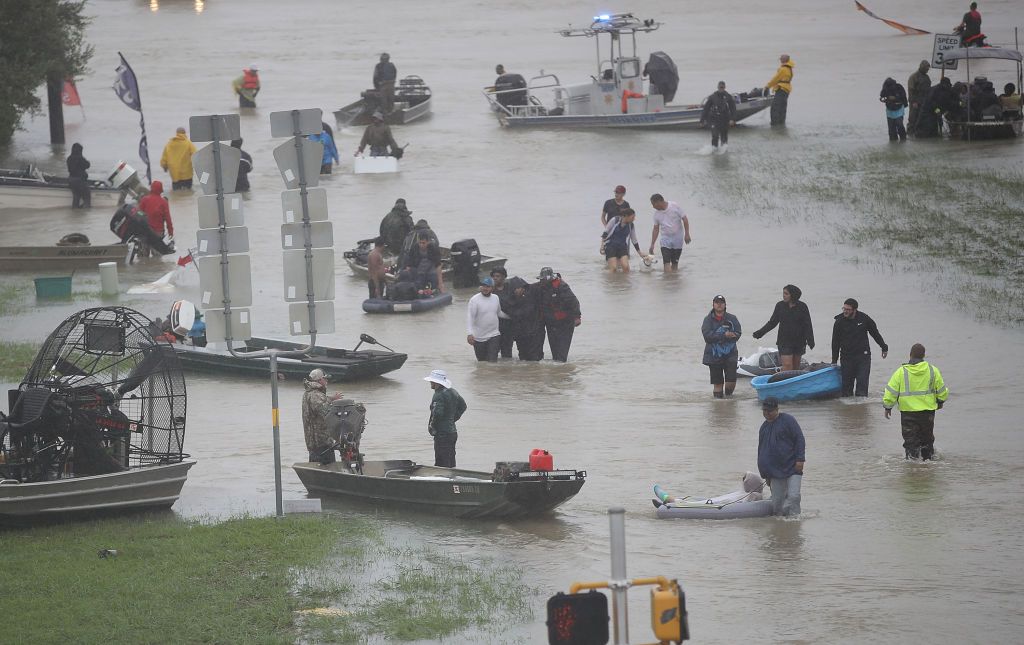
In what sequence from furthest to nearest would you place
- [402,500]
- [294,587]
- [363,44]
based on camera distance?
1. [363,44]
2. [402,500]
3. [294,587]

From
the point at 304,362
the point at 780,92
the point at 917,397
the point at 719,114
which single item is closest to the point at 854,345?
the point at 917,397

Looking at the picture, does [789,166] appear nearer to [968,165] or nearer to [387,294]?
[968,165]

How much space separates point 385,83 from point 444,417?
3148 cm

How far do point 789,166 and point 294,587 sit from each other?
27.1m

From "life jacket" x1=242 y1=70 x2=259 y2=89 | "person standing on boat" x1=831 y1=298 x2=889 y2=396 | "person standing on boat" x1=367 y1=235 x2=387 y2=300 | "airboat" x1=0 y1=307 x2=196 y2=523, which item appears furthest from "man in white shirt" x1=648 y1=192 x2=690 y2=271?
"life jacket" x1=242 y1=70 x2=259 y2=89

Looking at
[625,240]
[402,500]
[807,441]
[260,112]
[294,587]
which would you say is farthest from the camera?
[260,112]

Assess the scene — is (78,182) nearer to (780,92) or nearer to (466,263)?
(466,263)

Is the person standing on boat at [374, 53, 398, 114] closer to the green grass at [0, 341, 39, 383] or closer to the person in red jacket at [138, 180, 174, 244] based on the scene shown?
the person in red jacket at [138, 180, 174, 244]

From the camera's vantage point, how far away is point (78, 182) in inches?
1385

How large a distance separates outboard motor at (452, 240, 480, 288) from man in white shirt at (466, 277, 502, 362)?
16.0ft

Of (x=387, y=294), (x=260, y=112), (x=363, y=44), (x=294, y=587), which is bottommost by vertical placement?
(x=294, y=587)

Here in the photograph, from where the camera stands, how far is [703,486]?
15844mm

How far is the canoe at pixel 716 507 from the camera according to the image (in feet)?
48.2

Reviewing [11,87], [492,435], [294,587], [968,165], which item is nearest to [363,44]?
[11,87]
